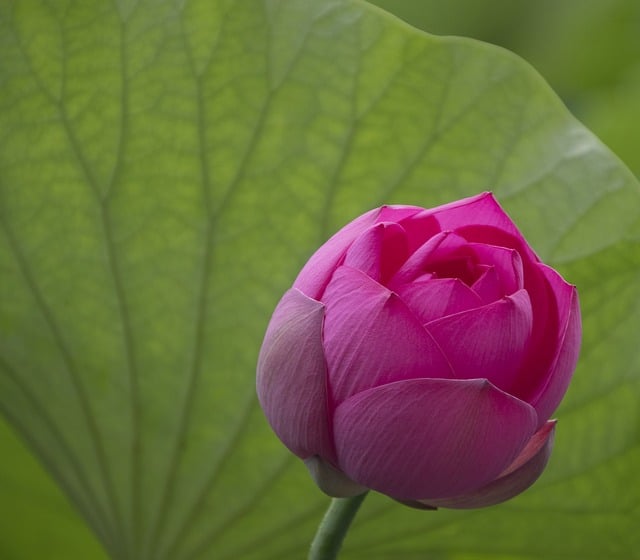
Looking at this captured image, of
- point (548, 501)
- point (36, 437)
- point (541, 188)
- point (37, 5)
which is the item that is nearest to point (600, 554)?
point (548, 501)

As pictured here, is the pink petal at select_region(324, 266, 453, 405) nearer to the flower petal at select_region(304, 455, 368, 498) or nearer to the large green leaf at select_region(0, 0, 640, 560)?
the flower petal at select_region(304, 455, 368, 498)

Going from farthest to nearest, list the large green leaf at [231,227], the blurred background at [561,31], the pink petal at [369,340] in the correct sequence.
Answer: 1. the blurred background at [561,31]
2. the large green leaf at [231,227]
3. the pink petal at [369,340]

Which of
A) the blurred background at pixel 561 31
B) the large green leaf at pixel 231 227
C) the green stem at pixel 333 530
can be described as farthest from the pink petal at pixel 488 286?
the blurred background at pixel 561 31

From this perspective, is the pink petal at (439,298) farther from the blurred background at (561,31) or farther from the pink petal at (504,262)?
the blurred background at (561,31)

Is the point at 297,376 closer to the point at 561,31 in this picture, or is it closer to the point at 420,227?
the point at 420,227

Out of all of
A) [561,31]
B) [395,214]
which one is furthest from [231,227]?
[561,31]

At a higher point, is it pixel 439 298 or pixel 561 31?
pixel 439 298

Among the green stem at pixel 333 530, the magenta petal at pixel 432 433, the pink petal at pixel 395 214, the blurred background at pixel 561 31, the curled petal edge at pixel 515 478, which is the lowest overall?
the blurred background at pixel 561 31
